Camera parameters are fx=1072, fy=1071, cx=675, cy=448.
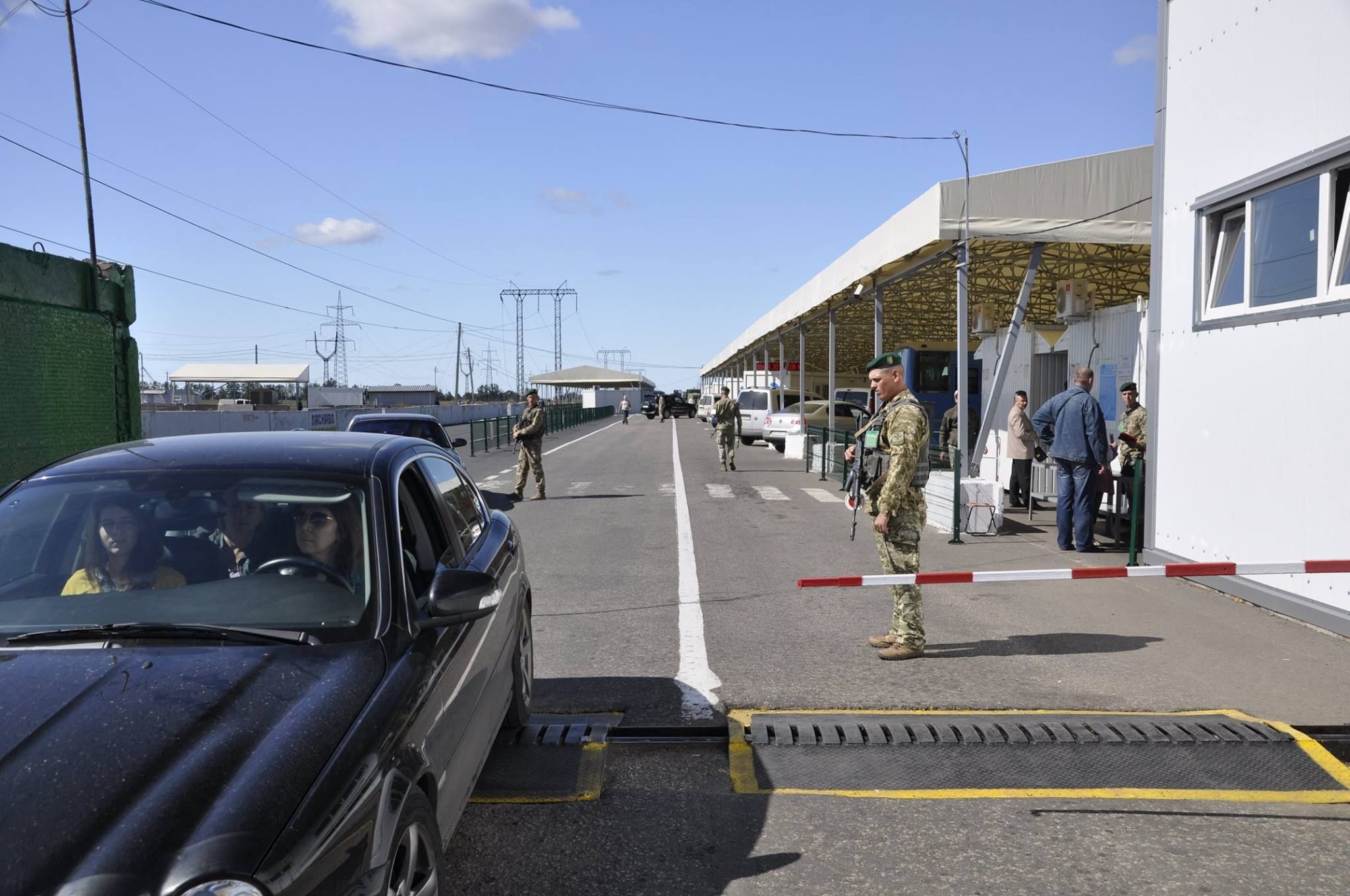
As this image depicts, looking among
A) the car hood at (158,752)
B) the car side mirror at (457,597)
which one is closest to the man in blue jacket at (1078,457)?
the car side mirror at (457,597)

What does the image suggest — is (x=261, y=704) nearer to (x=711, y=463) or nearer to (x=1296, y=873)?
(x=1296, y=873)

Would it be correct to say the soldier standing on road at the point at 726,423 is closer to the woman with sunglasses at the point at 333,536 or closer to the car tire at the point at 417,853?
the woman with sunglasses at the point at 333,536

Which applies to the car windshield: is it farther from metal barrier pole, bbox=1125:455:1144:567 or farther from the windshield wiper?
metal barrier pole, bbox=1125:455:1144:567

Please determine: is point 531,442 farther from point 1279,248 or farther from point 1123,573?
point 1123,573

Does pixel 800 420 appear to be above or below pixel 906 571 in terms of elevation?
above

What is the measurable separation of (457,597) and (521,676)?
1.81 metres

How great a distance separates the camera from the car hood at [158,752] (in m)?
2.19

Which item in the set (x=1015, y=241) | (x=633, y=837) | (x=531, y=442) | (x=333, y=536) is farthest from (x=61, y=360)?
(x=1015, y=241)

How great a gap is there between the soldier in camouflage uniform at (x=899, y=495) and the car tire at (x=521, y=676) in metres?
2.45

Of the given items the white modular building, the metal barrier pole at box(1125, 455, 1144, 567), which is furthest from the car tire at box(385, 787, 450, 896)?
the metal barrier pole at box(1125, 455, 1144, 567)

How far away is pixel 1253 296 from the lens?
8852 millimetres

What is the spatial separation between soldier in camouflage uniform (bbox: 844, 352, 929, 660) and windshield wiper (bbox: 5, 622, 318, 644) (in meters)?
4.27

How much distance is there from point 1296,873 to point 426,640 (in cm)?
320

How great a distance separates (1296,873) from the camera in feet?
12.6
